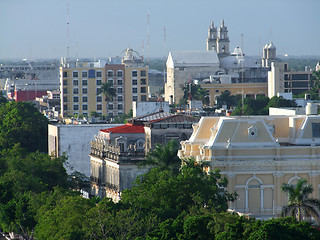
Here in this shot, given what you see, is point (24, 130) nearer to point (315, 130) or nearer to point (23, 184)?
point (23, 184)

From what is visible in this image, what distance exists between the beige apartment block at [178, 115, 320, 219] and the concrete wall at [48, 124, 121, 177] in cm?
4287

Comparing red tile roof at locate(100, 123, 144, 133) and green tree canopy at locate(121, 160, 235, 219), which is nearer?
green tree canopy at locate(121, 160, 235, 219)

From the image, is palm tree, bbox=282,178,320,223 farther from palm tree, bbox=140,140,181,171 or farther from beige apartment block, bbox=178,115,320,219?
palm tree, bbox=140,140,181,171

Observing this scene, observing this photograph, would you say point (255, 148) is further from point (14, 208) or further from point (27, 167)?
point (27, 167)

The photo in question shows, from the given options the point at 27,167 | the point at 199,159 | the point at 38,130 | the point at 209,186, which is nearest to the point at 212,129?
the point at 199,159

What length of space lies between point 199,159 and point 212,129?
8.25ft

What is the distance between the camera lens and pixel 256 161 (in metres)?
91.1

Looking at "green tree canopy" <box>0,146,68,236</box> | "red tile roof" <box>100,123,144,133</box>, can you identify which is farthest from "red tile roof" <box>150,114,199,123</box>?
"green tree canopy" <box>0,146,68,236</box>

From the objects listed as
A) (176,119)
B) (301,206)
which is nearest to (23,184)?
(176,119)

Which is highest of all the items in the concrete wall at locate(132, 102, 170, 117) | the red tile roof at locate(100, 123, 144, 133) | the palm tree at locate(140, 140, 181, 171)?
the concrete wall at locate(132, 102, 170, 117)

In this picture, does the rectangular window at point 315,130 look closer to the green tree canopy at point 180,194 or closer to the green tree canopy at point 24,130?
the green tree canopy at point 180,194

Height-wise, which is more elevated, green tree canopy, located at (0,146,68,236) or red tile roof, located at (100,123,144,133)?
red tile roof, located at (100,123,144,133)

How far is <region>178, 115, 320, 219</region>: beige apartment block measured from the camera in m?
90.7

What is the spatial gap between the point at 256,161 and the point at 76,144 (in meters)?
47.7
